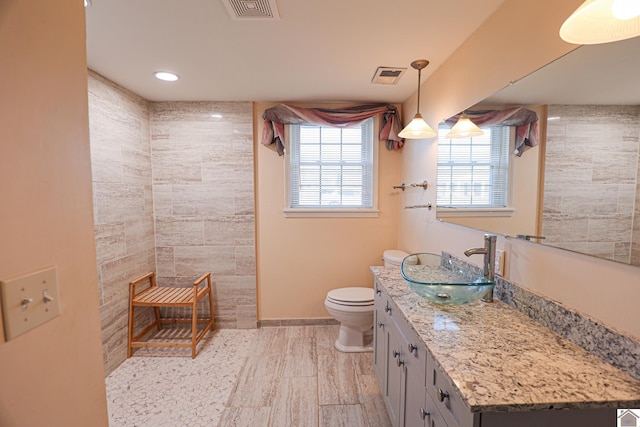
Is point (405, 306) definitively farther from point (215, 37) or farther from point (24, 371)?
point (215, 37)

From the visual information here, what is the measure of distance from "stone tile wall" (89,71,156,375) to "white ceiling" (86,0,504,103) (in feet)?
0.73

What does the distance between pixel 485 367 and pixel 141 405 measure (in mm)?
2191

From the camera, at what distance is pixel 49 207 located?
0.65 m

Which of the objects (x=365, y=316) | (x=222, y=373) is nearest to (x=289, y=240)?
(x=365, y=316)

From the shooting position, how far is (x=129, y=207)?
256 centimetres

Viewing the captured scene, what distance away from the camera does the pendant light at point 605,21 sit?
2.24 ft

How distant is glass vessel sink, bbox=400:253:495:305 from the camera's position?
4.50 feet

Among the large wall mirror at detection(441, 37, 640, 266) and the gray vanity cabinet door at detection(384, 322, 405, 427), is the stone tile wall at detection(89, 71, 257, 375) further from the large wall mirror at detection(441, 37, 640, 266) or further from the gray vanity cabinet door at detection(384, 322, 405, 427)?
the large wall mirror at detection(441, 37, 640, 266)

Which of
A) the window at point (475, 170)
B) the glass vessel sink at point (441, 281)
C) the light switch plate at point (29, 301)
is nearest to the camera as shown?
the light switch plate at point (29, 301)

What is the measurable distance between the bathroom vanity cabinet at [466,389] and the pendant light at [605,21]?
928 mm

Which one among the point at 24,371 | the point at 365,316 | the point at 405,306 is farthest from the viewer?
the point at 365,316

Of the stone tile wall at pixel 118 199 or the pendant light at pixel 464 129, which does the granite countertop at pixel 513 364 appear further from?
the stone tile wall at pixel 118 199

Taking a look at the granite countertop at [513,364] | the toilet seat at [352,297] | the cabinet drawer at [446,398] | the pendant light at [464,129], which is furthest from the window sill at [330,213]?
the cabinet drawer at [446,398]

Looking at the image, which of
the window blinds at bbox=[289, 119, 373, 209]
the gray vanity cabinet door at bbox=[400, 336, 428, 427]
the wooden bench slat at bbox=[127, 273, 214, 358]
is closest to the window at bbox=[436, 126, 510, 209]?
the gray vanity cabinet door at bbox=[400, 336, 428, 427]
